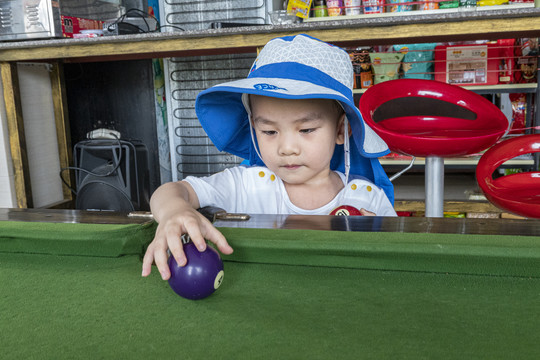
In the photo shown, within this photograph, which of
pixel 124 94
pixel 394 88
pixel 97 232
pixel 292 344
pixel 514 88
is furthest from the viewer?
pixel 124 94

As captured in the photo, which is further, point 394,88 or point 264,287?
point 394,88

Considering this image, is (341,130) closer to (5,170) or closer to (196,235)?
(196,235)

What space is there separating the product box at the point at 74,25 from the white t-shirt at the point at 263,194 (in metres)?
1.49

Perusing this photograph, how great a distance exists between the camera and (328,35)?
1922mm

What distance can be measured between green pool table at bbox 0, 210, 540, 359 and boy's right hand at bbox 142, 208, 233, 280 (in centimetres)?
3

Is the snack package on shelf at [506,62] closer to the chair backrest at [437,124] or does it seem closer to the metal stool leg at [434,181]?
the chair backrest at [437,124]

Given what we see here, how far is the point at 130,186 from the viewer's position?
8.43ft

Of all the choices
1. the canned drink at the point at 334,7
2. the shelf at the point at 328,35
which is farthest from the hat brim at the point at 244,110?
the canned drink at the point at 334,7

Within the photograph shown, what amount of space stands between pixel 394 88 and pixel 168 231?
66cm

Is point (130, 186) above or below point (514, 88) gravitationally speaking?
below

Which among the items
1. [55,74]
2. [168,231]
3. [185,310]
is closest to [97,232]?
[168,231]

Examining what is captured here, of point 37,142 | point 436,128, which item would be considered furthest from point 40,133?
point 436,128

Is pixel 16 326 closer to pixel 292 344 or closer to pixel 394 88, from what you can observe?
pixel 292 344

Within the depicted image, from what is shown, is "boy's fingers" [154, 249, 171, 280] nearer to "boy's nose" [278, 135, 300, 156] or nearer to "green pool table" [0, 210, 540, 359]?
"green pool table" [0, 210, 540, 359]
